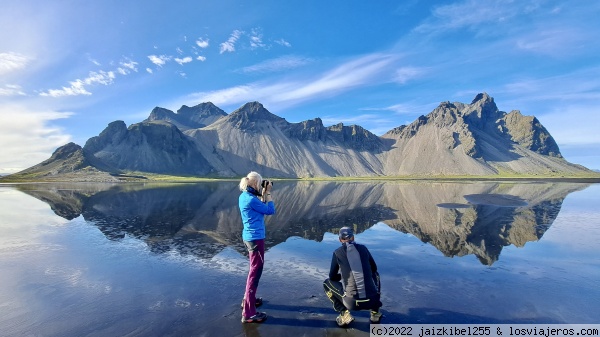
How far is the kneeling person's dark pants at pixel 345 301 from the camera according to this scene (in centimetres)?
774

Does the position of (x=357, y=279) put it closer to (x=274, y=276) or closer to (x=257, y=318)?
(x=257, y=318)

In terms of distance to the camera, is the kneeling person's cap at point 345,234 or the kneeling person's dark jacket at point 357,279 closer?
the kneeling person's dark jacket at point 357,279

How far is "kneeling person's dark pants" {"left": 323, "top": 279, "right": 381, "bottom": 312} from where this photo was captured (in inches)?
305

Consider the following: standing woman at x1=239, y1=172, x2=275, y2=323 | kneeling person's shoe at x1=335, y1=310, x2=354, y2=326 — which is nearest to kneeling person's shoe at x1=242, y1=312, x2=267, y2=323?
standing woman at x1=239, y1=172, x2=275, y2=323

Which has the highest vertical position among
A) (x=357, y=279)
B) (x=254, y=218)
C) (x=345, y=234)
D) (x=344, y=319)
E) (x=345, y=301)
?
(x=254, y=218)

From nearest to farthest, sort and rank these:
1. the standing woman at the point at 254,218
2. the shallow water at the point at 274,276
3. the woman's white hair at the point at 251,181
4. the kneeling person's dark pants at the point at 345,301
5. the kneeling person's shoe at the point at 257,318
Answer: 1. the kneeling person's dark pants at the point at 345,301
2. the kneeling person's shoe at the point at 257,318
3. the shallow water at the point at 274,276
4. the standing woman at the point at 254,218
5. the woman's white hair at the point at 251,181

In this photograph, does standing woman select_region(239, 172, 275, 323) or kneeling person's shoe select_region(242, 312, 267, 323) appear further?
standing woman select_region(239, 172, 275, 323)

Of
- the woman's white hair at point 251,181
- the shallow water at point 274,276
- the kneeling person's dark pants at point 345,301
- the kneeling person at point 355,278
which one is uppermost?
the woman's white hair at point 251,181

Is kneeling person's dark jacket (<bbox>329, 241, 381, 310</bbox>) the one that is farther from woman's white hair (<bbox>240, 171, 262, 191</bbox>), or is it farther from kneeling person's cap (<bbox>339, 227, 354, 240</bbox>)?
woman's white hair (<bbox>240, 171, 262, 191</bbox>)

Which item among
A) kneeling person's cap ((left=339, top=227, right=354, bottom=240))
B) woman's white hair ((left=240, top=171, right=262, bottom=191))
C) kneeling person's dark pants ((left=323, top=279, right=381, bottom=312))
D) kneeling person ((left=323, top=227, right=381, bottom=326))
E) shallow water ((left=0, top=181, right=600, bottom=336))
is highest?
woman's white hair ((left=240, top=171, right=262, bottom=191))

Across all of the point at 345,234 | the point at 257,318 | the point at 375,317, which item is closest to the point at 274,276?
the point at 257,318

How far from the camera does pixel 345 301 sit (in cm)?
792

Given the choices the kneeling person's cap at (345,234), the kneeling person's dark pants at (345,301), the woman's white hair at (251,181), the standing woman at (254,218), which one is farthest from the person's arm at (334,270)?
the woman's white hair at (251,181)

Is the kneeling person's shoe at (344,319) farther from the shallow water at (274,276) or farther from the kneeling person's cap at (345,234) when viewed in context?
the kneeling person's cap at (345,234)
